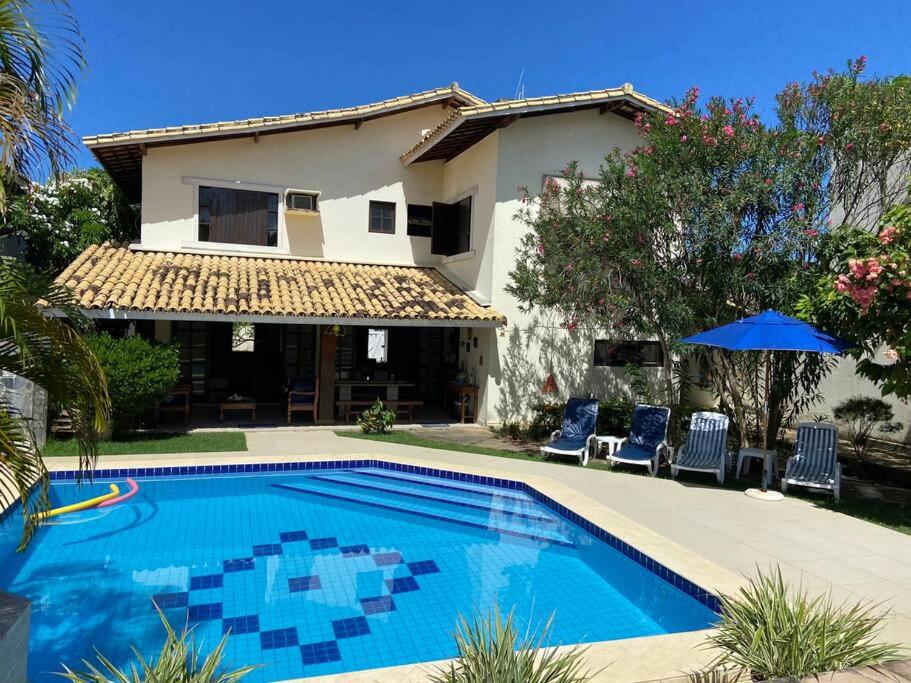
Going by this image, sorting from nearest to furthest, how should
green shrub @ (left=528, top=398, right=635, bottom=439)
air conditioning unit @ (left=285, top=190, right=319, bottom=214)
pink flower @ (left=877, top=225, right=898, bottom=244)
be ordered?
pink flower @ (left=877, top=225, right=898, bottom=244) < green shrub @ (left=528, top=398, right=635, bottom=439) < air conditioning unit @ (left=285, top=190, right=319, bottom=214)

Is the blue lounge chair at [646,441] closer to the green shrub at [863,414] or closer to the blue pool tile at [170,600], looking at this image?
the green shrub at [863,414]

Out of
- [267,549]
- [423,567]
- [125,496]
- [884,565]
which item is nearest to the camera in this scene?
[884,565]

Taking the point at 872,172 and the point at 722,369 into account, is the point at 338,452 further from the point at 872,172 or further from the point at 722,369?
the point at 872,172

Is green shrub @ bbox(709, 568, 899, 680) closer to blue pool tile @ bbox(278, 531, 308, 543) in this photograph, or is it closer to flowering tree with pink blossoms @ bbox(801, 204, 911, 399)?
flowering tree with pink blossoms @ bbox(801, 204, 911, 399)

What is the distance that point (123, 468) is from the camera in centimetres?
1133

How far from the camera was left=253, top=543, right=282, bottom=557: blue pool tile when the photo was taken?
8562 millimetres

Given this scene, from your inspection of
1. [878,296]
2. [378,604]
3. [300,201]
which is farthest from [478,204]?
[378,604]

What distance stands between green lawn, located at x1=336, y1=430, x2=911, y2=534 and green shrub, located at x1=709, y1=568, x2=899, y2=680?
5145 mm

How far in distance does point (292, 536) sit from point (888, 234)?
9.54 metres

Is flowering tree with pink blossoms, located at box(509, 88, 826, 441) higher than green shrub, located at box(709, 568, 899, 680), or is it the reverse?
flowering tree with pink blossoms, located at box(509, 88, 826, 441)

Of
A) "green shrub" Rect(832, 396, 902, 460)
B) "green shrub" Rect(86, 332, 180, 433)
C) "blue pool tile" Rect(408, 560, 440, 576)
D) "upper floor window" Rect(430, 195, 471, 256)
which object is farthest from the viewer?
"upper floor window" Rect(430, 195, 471, 256)

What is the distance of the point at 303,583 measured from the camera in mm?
7641

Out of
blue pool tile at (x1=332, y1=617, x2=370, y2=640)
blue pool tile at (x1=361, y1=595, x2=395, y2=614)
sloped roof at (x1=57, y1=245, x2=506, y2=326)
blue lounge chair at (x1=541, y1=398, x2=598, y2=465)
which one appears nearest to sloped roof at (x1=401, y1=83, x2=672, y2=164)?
sloped roof at (x1=57, y1=245, x2=506, y2=326)

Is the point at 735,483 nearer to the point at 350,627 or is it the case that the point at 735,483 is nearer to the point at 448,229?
the point at 350,627
